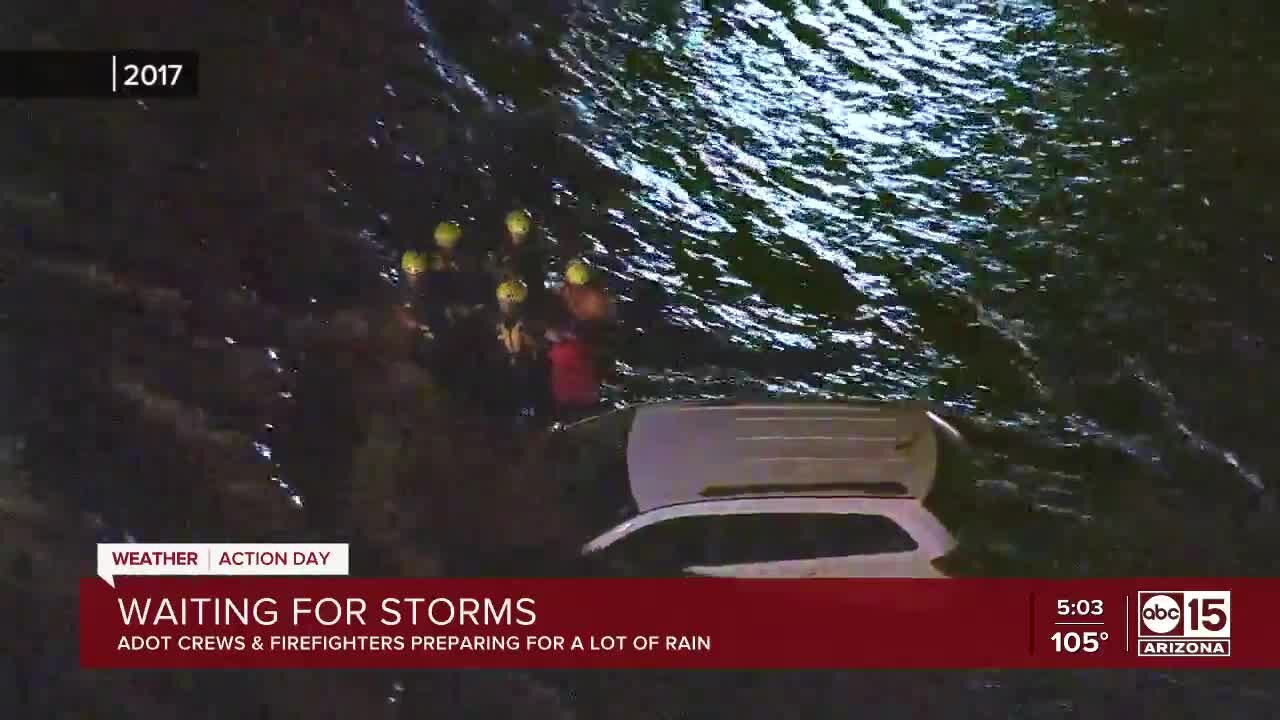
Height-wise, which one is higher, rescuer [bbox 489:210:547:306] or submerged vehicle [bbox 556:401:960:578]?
rescuer [bbox 489:210:547:306]

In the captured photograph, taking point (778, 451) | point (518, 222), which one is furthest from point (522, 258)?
point (778, 451)

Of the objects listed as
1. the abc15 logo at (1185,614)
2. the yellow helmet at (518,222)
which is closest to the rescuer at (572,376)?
the yellow helmet at (518,222)

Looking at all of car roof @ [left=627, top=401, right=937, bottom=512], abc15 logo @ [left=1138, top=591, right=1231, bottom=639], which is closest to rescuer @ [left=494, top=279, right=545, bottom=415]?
car roof @ [left=627, top=401, right=937, bottom=512]

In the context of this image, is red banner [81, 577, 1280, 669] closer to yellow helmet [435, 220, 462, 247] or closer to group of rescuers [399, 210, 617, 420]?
group of rescuers [399, 210, 617, 420]

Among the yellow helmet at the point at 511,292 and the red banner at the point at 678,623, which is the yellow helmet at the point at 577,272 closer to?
the yellow helmet at the point at 511,292

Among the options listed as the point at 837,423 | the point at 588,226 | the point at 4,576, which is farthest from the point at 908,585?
the point at 4,576

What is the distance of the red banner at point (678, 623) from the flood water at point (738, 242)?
3 centimetres

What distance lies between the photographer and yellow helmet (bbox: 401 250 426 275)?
912 mm

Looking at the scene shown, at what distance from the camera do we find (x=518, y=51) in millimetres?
936

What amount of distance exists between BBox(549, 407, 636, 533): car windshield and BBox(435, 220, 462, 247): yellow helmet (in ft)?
0.74

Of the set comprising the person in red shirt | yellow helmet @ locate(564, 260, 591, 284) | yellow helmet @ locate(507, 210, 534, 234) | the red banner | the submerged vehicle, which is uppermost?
yellow helmet @ locate(507, 210, 534, 234)

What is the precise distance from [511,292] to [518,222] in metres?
0.07

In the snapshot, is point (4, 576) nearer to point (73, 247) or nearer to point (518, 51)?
point (73, 247)

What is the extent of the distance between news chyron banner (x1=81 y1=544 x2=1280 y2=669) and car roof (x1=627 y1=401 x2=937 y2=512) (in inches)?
3.7
